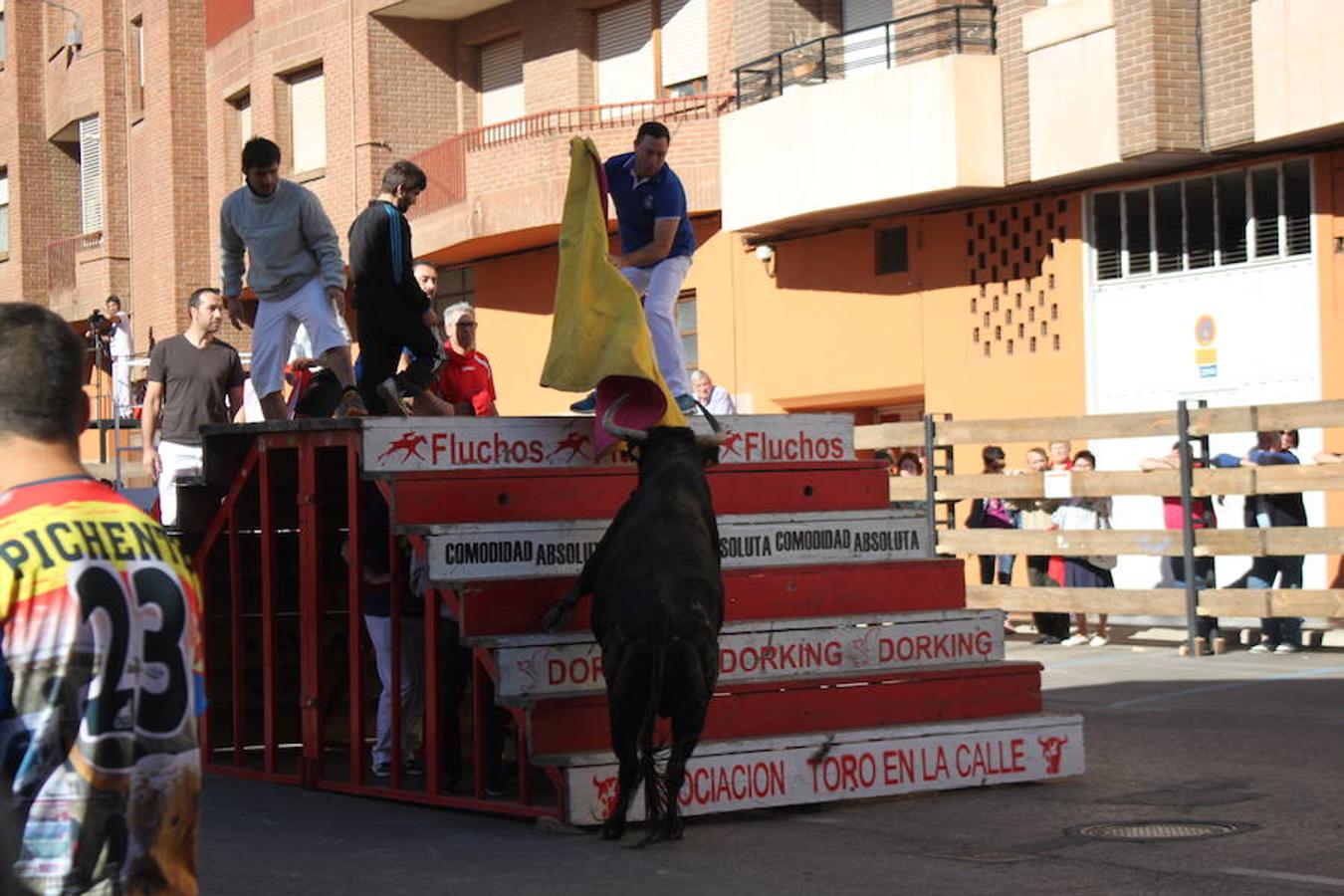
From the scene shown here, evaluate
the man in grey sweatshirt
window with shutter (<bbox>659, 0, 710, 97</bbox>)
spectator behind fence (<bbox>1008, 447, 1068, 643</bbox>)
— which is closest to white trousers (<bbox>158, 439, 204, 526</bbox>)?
the man in grey sweatshirt

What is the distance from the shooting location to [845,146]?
24.1 m

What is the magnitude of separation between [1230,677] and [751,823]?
22.4 ft

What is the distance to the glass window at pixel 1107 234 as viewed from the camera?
22516 mm

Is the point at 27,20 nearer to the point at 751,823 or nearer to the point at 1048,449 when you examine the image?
the point at 1048,449

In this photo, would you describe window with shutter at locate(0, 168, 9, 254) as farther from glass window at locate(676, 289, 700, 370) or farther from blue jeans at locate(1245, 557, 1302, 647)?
blue jeans at locate(1245, 557, 1302, 647)

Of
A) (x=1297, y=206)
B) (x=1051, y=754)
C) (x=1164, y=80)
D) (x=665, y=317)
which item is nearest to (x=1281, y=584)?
(x=1297, y=206)

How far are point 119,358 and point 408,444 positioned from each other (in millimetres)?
23249

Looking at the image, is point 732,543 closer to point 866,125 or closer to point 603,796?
point 603,796

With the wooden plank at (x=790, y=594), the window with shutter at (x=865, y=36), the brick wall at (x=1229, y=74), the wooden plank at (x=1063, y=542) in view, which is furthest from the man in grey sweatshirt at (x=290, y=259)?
the window with shutter at (x=865, y=36)

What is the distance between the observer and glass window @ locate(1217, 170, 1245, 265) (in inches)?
835

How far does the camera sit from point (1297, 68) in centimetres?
1967

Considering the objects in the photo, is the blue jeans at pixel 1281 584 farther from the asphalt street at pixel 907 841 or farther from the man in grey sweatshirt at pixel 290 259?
the man in grey sweatshirt at pixel 290 259

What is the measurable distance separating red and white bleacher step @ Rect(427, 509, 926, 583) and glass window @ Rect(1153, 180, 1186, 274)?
38.9 ft

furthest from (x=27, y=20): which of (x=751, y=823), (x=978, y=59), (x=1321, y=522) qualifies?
(x=751, y=823)
